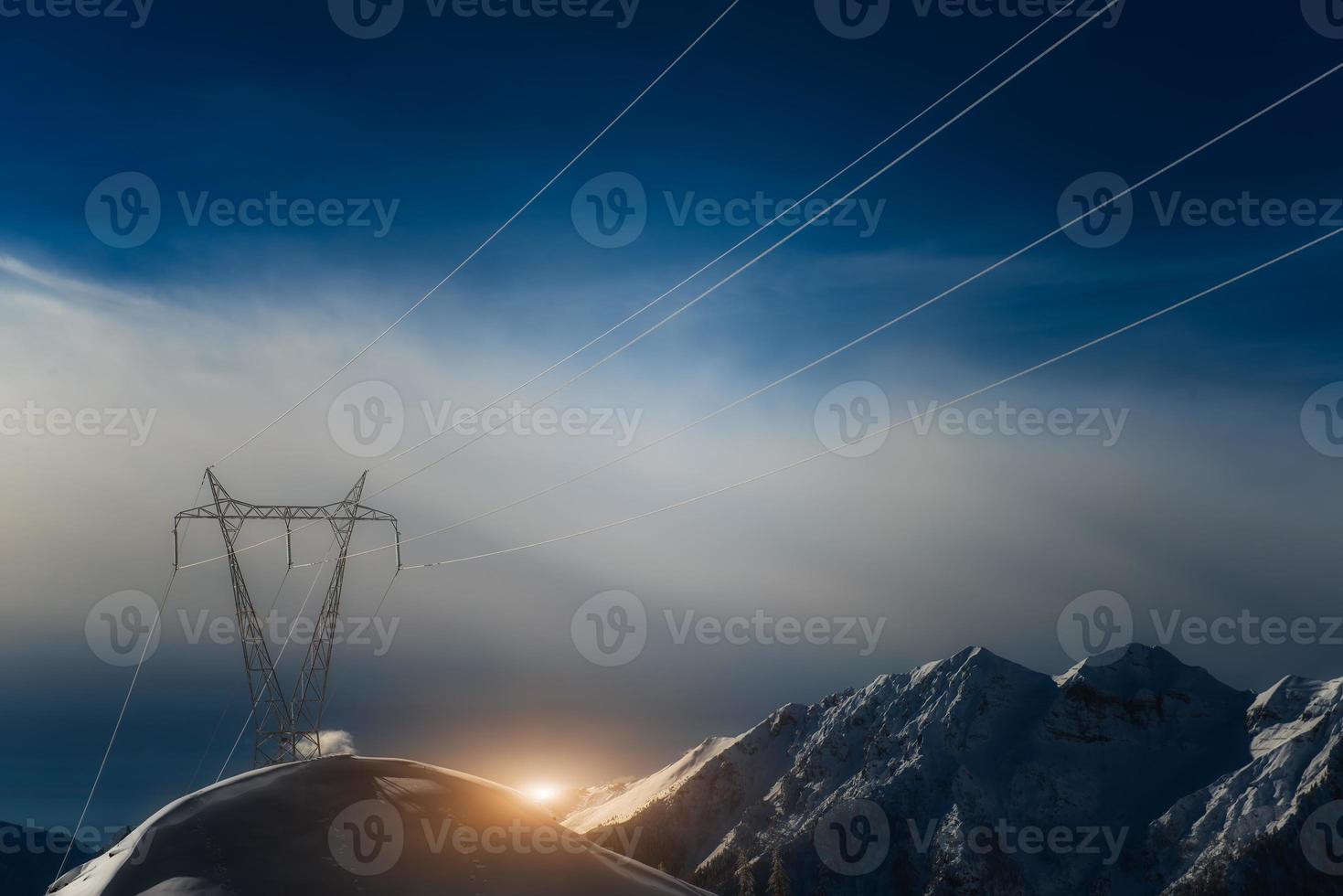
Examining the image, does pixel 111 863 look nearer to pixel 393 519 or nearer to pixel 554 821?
pixel 554 821

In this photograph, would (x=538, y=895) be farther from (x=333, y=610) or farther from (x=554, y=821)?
(x=333, y=610)

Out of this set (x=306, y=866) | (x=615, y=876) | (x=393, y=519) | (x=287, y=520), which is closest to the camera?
(x=306, y=866)

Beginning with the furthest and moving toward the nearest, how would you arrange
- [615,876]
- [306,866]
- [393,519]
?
1. [393,519]
2. [615,876]
3. [306,866]

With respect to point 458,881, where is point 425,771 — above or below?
above

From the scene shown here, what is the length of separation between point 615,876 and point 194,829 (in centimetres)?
495

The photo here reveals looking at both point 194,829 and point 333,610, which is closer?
point 194,829

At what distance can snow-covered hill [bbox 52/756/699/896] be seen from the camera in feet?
34.2

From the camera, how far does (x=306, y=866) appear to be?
10.6 meters

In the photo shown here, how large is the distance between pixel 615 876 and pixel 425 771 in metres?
2.86

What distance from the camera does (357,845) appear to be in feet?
36.3

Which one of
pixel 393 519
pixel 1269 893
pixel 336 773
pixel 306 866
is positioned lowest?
pixel 1269 893

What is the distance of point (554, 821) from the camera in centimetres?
1233

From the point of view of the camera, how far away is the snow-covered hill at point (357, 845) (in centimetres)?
1043

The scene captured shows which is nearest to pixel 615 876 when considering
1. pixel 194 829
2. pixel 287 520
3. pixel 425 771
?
pixel 425 771
